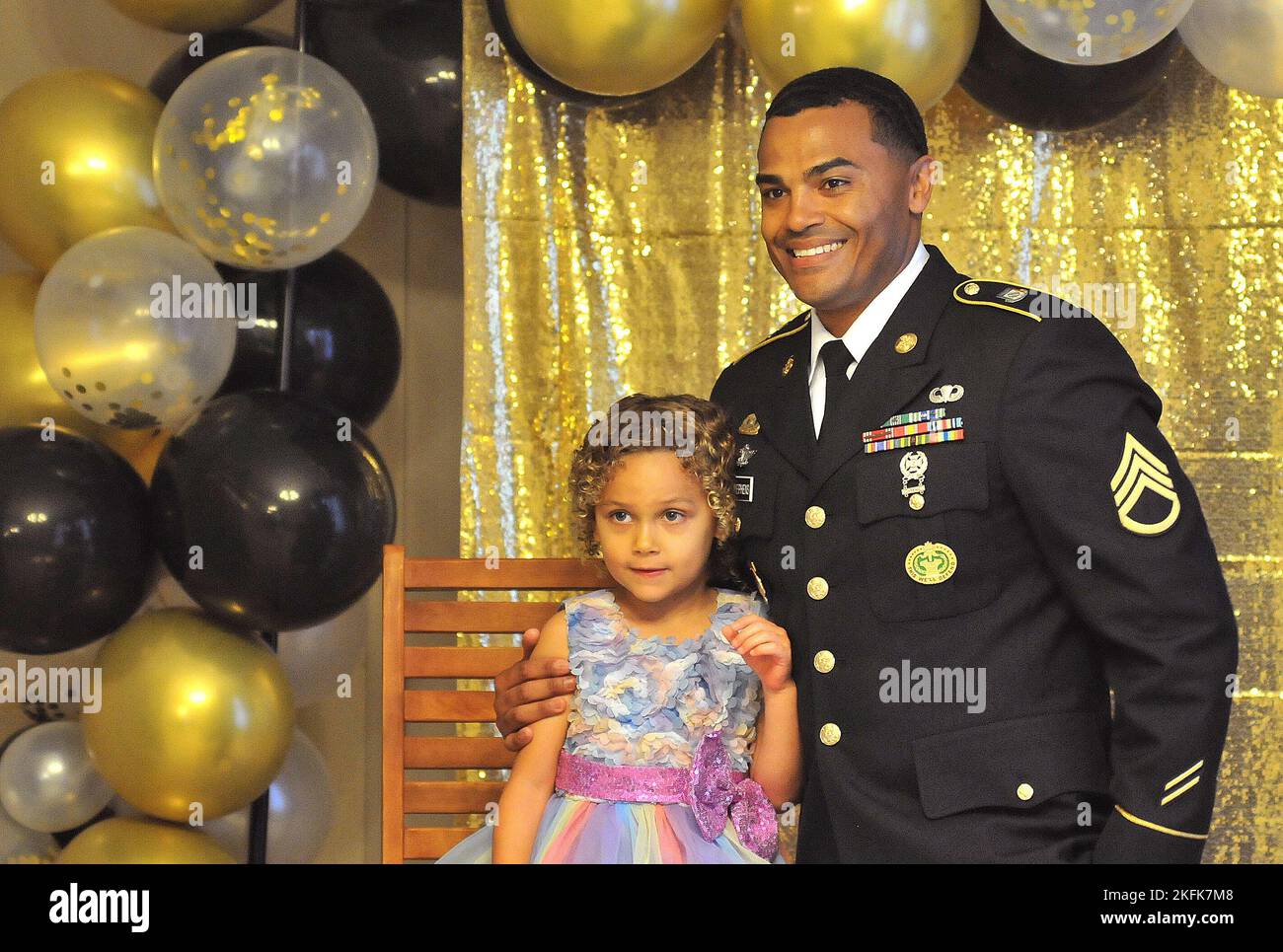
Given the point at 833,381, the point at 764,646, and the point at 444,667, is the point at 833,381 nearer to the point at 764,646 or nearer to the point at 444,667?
the point at 764,646

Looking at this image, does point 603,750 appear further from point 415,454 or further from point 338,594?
point 415,454

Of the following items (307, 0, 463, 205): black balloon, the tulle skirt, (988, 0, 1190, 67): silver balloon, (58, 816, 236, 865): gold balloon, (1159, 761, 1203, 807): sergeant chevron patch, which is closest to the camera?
(1159, 761, 1203, 807): sergeant chevron patch

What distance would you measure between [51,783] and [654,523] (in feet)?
4.24

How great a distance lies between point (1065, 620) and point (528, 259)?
1.34 m

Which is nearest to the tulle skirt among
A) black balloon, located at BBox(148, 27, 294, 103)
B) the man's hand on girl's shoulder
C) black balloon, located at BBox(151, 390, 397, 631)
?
the man's hand on girl's shoulder

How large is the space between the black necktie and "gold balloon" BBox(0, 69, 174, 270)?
1280mm

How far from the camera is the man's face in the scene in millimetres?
1731

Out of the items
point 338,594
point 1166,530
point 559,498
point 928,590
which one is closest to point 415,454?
point 559,498

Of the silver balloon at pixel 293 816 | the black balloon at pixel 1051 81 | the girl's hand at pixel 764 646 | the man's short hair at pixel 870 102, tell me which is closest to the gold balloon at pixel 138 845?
the silver balloon at pixel 293 816

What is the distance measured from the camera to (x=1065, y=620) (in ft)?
5.46

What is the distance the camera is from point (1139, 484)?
158 centimetres

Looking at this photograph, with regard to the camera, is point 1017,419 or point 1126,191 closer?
point 1017,419

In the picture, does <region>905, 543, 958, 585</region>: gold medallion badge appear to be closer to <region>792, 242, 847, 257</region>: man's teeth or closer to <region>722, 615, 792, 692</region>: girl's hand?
<region>722, 615, 792, 692</region>: girl's hand

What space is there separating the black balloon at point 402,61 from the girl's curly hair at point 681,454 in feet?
2.98
